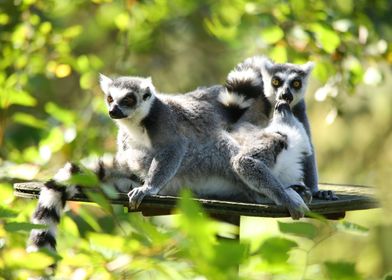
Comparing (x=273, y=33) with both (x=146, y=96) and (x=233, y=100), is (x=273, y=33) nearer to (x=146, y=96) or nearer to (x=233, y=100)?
(x=233, y=100)

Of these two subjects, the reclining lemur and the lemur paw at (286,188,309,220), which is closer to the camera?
the lemur paw at (286,188,309,220)

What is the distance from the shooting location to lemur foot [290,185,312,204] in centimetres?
255

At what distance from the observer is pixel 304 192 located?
2.58m

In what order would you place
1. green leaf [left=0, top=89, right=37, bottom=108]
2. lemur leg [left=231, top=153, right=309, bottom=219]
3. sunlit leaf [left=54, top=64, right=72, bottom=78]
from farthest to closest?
sunlit leaf [left=54, top=64, right=72, bottom=78], green leaf [left=0, top=89, right=37, bottom=108], lemur leg [left=231, top=153, right=309, bottom=219]

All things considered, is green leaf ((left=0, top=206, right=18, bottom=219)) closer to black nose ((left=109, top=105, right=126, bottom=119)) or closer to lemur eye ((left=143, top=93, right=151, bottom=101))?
black nose ((left=109, top=105, right=126, bottom=119))

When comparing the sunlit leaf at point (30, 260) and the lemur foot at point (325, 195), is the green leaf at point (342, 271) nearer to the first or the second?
the sunlit leaf at point (30, 260)

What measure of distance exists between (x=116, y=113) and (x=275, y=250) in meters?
2.00

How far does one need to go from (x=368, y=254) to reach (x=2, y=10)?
3873 mm

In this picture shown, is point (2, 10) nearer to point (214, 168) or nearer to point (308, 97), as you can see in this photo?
point (214, 168)

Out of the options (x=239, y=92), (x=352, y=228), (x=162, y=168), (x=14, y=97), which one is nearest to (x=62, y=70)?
(x=14, y=97)

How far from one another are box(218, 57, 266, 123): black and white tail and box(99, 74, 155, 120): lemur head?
13.4 inches

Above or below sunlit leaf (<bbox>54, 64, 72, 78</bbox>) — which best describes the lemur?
below

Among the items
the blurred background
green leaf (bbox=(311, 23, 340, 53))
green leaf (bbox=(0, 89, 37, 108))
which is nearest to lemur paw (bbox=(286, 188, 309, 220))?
the blurred background

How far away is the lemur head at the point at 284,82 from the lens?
308 cm
